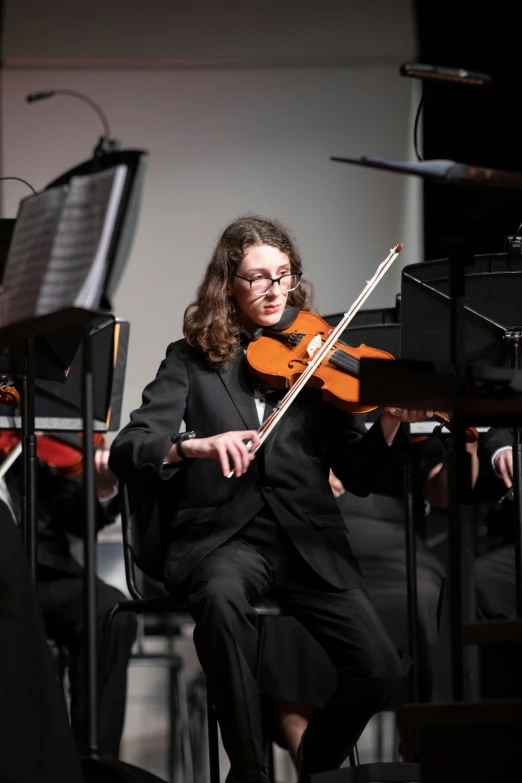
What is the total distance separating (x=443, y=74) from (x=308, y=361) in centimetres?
60

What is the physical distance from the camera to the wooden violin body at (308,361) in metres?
1.78

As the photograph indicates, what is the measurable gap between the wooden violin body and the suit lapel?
2.5 inches

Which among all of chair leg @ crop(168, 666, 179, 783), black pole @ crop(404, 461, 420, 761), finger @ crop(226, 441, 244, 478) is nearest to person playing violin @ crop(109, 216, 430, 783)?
finger @ crop(226, 441, 244, 478)

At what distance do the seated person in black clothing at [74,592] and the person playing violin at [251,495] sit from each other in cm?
60

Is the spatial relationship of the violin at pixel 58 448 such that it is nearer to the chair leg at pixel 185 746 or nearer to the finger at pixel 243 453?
the chair leg at pixel 185 746

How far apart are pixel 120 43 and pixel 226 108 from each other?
0.50 m

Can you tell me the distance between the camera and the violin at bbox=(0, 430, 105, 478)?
8.14 feet

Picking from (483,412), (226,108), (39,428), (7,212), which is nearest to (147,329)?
(7,212)

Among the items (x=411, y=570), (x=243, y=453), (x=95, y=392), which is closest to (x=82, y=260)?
(x=243, y=453)

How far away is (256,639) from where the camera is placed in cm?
164

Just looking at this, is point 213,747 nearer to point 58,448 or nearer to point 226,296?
point 226,296

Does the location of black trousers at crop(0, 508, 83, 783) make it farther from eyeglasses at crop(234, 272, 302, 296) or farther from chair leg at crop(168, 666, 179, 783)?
chair leg at crop(168, 666, 179, 783)

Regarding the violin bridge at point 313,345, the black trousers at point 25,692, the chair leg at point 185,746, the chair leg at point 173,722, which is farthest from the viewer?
the chair leg at point 173,722

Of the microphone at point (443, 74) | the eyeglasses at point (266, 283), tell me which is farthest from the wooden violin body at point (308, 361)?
the microphone at point (443, 74)
